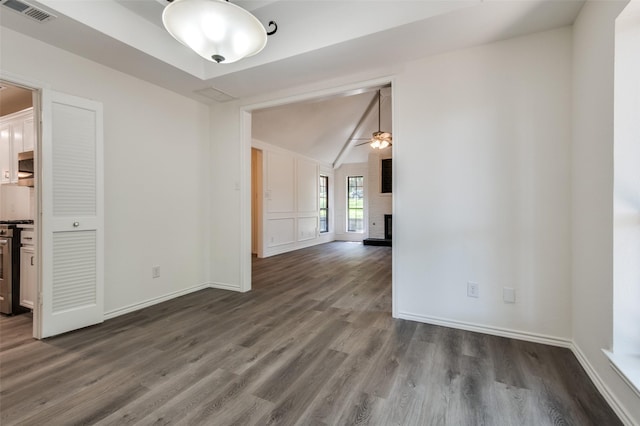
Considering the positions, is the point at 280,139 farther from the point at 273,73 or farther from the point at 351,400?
the point at 351,400

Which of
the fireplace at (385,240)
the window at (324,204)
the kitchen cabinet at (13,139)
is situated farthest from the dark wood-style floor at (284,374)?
the window at (324,204)

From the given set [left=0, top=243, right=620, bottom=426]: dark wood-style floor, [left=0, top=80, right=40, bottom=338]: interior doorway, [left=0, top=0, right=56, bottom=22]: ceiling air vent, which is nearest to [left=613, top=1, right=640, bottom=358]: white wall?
[left=0, top=243, right=620, bottom=426]: dark wood-style floor

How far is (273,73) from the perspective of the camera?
2.98 meters

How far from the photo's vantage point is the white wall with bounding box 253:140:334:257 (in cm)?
646

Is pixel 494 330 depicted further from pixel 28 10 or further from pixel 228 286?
pixel 28 10

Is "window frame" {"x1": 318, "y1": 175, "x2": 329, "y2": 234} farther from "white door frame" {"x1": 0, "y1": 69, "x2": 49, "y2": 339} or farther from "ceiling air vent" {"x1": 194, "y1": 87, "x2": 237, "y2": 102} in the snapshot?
"white door frame" {"x1": 0, "y1": 69, "x2": 49, "y2": 339}

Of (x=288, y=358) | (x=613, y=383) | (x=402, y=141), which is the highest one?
(x=402, y=141)

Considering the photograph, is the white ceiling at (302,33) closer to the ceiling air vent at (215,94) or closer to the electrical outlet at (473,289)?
the ceiling air vent at (215,94)

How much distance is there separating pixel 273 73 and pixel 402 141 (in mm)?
1510

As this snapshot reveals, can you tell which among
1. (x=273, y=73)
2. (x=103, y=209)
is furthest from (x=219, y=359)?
(x=273, y=73)

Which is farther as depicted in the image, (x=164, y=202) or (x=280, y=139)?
(x=280, y=139)

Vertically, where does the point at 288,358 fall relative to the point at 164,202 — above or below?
below

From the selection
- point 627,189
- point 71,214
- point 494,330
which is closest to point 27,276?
point 71,214

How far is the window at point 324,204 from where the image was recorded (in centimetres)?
916
